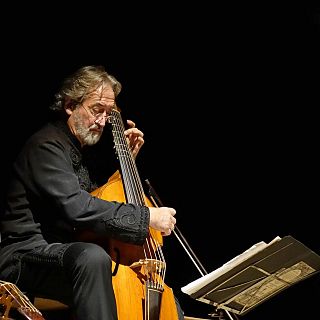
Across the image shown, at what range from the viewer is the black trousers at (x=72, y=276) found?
1.99 meters

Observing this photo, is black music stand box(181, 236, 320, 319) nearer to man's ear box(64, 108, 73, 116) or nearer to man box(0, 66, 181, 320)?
man box(0, 66, 181, 320)

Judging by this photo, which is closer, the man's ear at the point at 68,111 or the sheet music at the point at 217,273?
the sheet music at the point at 217,273

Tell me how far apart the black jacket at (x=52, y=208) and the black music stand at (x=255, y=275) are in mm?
302

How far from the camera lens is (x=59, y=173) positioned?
90.9 inches

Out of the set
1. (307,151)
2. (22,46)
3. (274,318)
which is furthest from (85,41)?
(274,318)

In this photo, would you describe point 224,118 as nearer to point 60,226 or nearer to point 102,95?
point 102,95

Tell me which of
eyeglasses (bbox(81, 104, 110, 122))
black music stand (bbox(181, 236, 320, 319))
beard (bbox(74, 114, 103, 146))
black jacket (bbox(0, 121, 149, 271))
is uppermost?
eyeglasses (bbox(81, 104, 110, 122))

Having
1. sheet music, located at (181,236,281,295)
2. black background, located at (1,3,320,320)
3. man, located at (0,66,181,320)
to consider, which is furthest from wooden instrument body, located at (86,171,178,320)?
black background, located at (1,3,320,320)

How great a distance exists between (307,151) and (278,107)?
1.04 feet

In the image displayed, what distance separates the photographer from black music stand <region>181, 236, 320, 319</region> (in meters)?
2.10

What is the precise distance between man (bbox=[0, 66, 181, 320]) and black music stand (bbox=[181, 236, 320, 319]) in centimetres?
29

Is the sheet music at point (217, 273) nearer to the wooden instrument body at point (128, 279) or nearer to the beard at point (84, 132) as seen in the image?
the wooden instrument body at point (128, 279)

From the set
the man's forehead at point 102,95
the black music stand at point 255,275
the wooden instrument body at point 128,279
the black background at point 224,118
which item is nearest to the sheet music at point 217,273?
the black music stand at point 255,275

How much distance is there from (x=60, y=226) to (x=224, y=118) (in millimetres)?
1755
